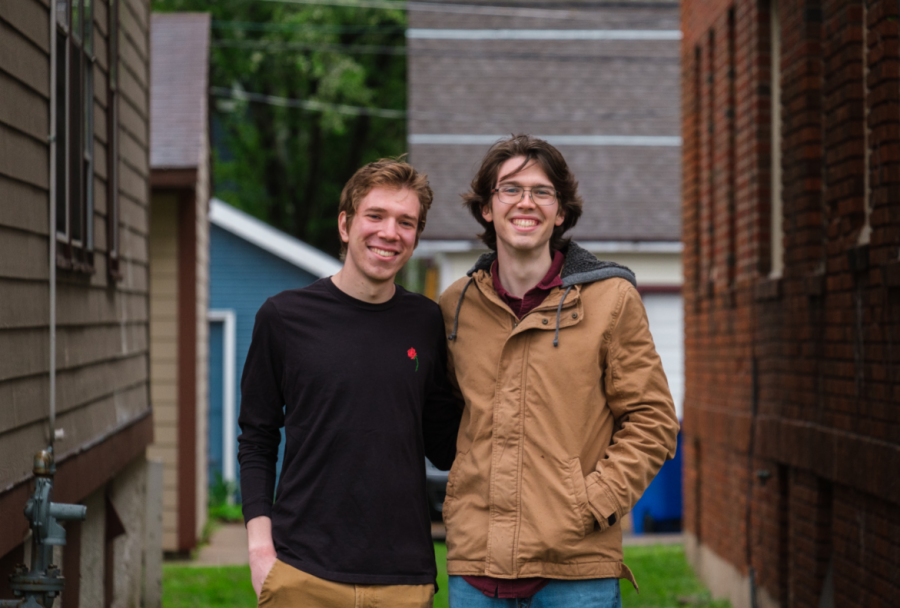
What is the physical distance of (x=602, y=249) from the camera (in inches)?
647

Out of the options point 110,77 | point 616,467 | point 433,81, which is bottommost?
point 616,467

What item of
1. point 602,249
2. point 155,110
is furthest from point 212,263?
point 602,249

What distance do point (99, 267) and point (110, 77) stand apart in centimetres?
120

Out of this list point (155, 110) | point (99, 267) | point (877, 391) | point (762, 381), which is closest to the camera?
point (877, 391)

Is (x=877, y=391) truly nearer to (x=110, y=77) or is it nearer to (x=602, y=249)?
(x=110, y=77)

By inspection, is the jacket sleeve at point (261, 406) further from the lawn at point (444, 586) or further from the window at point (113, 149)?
the lawn at point (444, 586)

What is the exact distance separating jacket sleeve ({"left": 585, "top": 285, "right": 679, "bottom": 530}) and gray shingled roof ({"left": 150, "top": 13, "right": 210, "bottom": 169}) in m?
8.14

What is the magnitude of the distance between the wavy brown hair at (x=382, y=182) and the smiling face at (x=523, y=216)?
0.24 metres

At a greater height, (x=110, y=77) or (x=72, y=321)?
(x=110, y=77)

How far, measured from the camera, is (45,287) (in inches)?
179

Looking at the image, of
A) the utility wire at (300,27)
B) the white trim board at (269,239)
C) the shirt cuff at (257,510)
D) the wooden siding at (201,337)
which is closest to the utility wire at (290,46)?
the utility wire at (300,27)

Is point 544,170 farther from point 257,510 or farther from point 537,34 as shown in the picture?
point 537,34

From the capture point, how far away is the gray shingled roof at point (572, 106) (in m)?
16.7

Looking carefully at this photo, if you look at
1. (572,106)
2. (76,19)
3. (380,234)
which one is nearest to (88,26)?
(76,19)
